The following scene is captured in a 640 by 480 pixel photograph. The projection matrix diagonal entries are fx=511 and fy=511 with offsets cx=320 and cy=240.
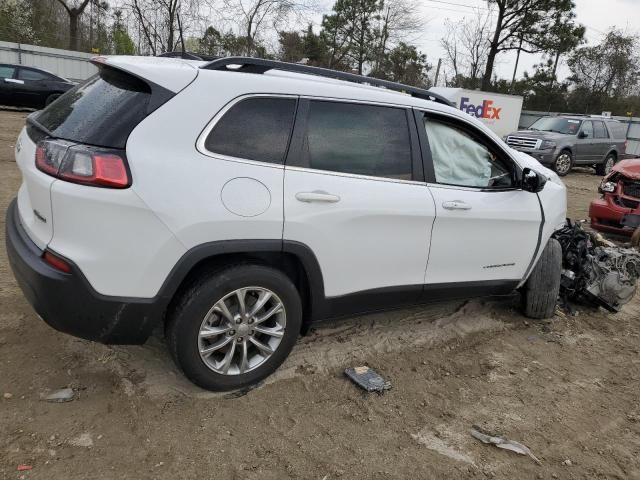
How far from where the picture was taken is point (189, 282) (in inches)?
109

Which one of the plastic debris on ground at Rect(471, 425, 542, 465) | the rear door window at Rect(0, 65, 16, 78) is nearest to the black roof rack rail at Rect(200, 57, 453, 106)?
the plastic debris on ground at Rect(471, 425, 542, 465)

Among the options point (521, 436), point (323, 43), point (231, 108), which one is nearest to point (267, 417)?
point (521, 436)

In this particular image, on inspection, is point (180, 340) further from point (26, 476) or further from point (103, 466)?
point (26, 476)

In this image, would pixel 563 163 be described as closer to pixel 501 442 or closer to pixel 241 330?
pixel 501 442

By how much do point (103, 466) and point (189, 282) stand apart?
0.96m

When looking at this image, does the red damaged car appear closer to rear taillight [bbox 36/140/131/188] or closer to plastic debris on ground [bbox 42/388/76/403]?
rear taillight [bbox 36/140/131/188]

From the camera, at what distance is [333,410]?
2967 millimetres

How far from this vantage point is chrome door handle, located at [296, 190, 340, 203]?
2830mm

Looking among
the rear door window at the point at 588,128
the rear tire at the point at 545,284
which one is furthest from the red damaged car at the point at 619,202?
the rear door window at the point at 588,128

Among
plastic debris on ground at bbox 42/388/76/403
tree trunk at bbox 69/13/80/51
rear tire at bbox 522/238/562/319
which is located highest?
tree trunk at bbox 69/13/80/51

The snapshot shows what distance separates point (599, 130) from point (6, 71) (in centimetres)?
1793

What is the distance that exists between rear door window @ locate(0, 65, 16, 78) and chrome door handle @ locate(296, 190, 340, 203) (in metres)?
15.7

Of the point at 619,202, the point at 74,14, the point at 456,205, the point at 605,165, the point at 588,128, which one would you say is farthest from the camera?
the point at 74,14

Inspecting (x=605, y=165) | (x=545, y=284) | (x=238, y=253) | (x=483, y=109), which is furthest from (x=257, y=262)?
(x=483, y=109)
